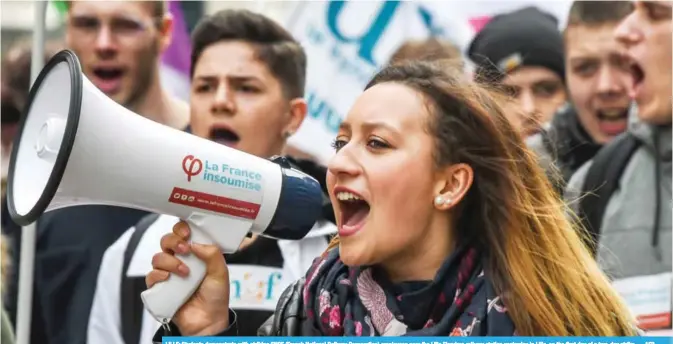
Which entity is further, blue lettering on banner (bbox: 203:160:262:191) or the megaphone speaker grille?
blue lettering on banner (bbox: 203:160:262:191)

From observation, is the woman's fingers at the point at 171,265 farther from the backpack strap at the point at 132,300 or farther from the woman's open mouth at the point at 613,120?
the woman's open mouth at the point at 613,120

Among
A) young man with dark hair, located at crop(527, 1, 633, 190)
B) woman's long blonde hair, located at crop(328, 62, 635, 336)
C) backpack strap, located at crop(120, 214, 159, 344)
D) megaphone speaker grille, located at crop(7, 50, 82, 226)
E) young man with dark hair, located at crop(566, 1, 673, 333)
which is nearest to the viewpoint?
megaphone speaker grille, located at crop(7, 50, 82, 226)

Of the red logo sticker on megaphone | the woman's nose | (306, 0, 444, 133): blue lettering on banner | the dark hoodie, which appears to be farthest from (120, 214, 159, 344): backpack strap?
the dark hoodie

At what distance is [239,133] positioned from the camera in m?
2.94

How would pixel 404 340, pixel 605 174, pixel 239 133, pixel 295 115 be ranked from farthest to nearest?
1. pixel 605 174
2. pixel 295 115
3. pixel 239 133
4. pixel 404 340

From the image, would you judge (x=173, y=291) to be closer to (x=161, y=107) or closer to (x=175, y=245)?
(x=175, y=245)

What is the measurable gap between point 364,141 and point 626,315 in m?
0.61

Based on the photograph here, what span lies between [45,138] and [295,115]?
3.68 feet

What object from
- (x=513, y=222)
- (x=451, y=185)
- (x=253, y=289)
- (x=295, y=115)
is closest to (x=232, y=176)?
(x=451, y=185)

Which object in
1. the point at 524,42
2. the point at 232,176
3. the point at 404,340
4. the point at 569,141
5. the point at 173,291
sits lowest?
the point at 404,340

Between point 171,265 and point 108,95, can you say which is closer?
point 171,265

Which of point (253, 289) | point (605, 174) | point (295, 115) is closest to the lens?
point (253, 289)

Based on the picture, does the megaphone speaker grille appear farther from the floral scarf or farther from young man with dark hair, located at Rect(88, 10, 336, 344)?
young man with dark hair, located at Rect(88, 10, 336, 344)

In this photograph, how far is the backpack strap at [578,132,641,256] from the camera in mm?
3115
